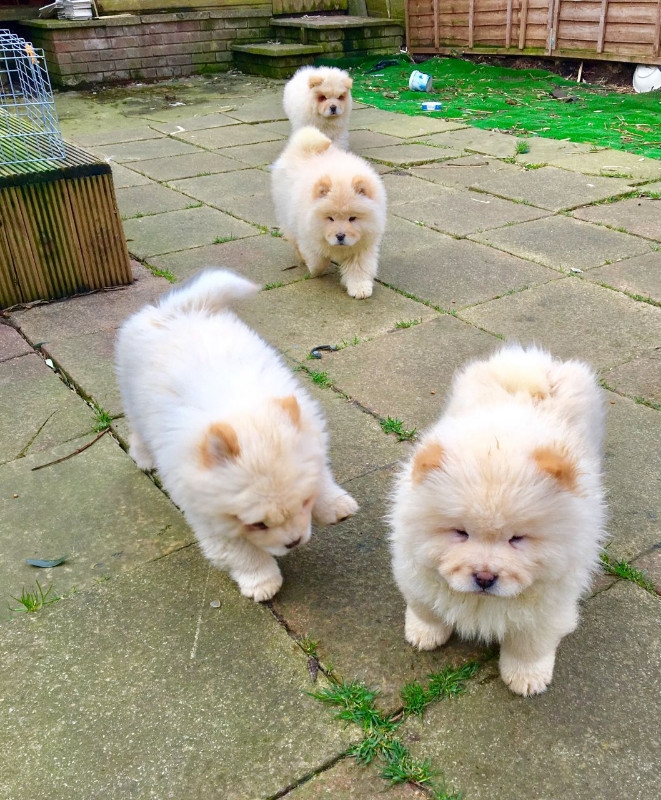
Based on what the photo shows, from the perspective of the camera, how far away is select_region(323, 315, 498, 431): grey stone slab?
3439 millimetres

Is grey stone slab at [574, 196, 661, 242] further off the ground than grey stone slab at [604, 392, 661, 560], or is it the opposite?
grey stone slab at [574, 196, 661, 242]

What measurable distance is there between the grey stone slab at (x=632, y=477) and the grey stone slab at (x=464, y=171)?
404cm

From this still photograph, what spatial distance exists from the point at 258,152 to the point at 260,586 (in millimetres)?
6835

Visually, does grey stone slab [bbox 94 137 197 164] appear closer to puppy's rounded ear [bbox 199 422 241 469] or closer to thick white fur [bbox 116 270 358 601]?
thick white fur [bbox 116 270 358 601]

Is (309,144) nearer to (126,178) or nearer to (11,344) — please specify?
(11,344)

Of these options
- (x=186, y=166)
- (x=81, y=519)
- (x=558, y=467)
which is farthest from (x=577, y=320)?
(x=186, y=166)

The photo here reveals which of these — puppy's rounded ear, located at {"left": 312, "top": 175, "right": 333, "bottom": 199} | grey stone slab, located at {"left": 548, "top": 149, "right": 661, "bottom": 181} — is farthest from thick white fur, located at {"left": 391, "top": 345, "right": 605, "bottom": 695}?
grey stone slab, located at {"left": 548, "top": 149, "right": 661, "bottom": 181}

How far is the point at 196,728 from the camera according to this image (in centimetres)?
197

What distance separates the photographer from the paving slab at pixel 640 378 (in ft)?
11.3

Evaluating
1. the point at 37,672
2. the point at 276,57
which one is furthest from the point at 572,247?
the point at 276,57

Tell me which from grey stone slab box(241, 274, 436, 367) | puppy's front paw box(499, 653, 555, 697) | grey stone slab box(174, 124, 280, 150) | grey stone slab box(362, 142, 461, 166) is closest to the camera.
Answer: puppy's front paw box(499, 653, 555, 697)

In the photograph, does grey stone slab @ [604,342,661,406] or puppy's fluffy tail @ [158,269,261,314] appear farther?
grey stone slab @ [604,342,661,406]

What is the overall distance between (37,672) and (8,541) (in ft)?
2.27

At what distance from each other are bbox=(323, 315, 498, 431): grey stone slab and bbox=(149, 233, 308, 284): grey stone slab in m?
1.25
